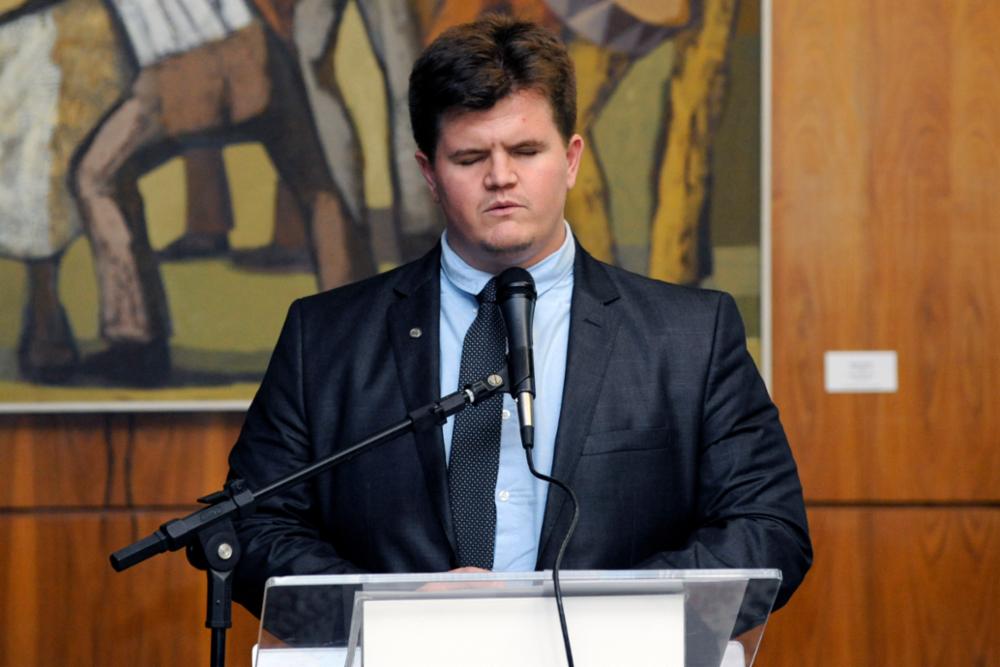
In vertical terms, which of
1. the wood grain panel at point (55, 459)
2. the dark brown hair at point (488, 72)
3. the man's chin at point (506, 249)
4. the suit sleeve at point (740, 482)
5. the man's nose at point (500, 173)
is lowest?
the wood grain panel at point (55, 459)

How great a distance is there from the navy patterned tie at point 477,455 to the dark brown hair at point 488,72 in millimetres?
338

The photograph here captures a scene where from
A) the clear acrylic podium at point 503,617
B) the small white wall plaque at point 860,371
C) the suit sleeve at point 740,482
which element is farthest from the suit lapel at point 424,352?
the small white wall plaque at point 860,371

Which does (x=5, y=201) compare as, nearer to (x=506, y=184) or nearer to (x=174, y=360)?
(x=174, y=360)

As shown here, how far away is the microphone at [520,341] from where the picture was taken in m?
1.68

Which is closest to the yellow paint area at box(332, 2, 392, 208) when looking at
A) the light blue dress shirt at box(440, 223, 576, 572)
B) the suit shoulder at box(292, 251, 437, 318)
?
the suit shoulder at box(292, 251, 437, 318)

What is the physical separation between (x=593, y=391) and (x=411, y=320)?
36cm

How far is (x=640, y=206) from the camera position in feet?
11.3

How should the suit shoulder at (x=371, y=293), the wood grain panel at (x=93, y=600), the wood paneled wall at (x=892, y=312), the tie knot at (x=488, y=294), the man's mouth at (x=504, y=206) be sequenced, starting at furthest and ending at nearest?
the wood grain panel at (x=93, y=600)
the wood paneled wall at (x=892, y=312)
the suit shoulder at (x=371, y=293)
the tie knot at (x=488, y=294)
the man's mouth at (x=504, y=206)

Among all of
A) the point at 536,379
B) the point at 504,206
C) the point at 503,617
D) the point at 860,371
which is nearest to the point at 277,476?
the point at 536,379

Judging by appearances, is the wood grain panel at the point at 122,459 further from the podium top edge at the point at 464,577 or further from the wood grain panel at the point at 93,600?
the podium top edge at the point at 464,577

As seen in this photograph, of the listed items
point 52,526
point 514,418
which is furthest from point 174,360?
point 514,418

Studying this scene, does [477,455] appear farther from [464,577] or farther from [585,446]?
[464,577]

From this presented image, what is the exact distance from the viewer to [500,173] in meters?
2.21

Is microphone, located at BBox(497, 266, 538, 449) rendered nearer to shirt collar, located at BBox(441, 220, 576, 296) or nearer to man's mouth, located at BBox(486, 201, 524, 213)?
man's mouth, located at BBox(486, 201, 524, 213)
